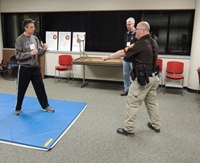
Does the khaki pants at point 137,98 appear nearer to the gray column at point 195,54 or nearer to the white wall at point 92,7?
the gray column at point 195,54

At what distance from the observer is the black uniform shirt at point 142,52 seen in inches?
101

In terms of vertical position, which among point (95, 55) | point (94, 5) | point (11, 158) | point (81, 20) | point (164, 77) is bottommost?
point (11, 158)

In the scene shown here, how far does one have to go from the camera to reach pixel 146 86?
272 centimetres

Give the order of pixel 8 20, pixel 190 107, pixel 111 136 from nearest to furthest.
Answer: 1. pixel 111 136
2. pixel 190 107
3. pixel 8 20

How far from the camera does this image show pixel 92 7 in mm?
5613

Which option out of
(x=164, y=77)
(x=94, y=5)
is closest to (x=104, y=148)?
(x=164, y=77)

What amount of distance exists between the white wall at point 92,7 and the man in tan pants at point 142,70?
280cm

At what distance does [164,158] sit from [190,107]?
6.66ft

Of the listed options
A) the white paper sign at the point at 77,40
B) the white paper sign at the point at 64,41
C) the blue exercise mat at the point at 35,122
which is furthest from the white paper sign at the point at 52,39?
the blue exercise mat at the point at 35,122

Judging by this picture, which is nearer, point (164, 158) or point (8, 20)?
point (164, 158)

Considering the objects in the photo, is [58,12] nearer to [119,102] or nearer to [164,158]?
[119,102]

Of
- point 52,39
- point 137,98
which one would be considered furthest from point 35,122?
point 52,39

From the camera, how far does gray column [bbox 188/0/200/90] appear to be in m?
4.74

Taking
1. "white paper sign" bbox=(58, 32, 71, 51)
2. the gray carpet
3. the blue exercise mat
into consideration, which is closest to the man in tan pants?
the gray carpet
